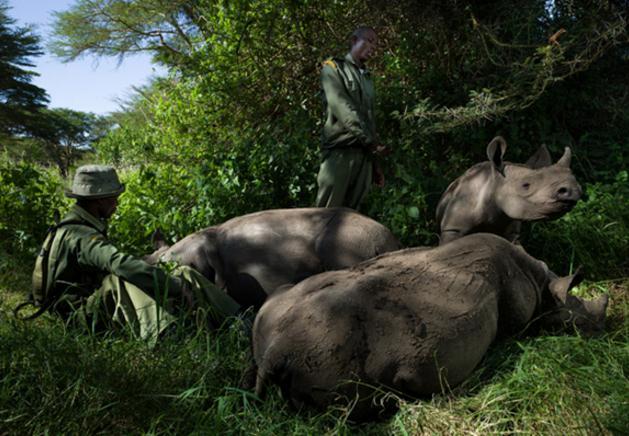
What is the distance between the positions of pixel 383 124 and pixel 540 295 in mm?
4054

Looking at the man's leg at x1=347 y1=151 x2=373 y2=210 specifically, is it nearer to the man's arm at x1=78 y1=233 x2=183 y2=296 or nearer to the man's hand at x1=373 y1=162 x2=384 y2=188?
the man's hand at x1=373 y1=162 x2=384 y2=188

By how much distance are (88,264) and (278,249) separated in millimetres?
1420

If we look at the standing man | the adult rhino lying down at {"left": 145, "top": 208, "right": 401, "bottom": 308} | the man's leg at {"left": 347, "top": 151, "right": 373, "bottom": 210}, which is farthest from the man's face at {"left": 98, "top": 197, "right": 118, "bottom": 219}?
the man's leg at {"left": 347, "top": 151, "right": 373, "bottom": 210}

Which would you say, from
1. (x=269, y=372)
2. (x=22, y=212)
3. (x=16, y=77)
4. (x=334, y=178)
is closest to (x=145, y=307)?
(x=269, y=372)

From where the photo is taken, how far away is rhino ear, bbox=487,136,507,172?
4.33 m

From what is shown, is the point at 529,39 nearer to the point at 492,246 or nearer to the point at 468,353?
the point at 492,246

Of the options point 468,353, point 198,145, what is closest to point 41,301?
point 468,353

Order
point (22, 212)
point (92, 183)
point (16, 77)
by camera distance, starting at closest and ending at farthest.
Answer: point (92, 183), point (22, 212), point (16, 77)

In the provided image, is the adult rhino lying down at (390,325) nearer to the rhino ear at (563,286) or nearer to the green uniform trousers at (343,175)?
the rhino ear at (563,286)

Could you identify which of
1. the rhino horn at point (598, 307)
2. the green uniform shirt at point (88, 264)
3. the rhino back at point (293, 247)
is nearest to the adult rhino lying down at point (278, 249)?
the rhino back at point (293, 247)

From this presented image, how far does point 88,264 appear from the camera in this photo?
3.79 meters

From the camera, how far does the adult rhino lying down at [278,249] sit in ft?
14.4

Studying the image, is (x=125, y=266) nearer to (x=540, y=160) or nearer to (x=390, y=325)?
(x=390, y=325)

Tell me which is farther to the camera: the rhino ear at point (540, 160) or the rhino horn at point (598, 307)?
the rhino ear at point (540, 160)
